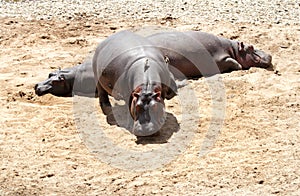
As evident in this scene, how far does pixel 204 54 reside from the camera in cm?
818

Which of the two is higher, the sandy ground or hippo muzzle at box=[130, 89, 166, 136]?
hippo muzzle at box=[130, 89, 166, 136]

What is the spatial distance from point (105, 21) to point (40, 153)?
5329 millimetres

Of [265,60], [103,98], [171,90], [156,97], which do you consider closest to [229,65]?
[265,60]

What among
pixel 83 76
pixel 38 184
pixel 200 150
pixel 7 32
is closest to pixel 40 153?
pixel 38 184

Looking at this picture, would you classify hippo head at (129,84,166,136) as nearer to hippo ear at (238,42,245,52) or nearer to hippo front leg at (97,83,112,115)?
hippo front leg at (97,83,112,115)

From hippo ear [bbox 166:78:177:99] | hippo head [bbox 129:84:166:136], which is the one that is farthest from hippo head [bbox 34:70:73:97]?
hippo head [bbox 129:84:166:136]

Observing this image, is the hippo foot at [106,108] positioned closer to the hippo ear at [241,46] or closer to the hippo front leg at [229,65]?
the hippo front leg at [229,65]

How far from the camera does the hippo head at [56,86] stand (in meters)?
7.46

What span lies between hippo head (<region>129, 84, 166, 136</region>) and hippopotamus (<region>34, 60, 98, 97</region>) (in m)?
1.64

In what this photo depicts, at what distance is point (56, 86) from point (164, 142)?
222 centimetres

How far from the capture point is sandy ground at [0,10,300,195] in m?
4.91

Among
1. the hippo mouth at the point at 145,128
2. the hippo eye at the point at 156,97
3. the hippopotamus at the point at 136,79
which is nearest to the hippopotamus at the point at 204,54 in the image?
the hippopotamus at the point at 136,79

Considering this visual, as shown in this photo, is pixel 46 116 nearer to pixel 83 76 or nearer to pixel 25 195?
pixel 83 76

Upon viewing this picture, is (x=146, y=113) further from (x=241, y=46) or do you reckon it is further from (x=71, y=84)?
(x=241, y=46)
